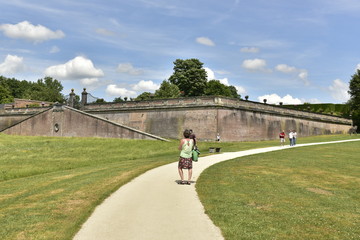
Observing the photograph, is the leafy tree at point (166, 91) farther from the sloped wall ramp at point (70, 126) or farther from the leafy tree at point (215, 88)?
the sloped wall ramp at point (70, 126)

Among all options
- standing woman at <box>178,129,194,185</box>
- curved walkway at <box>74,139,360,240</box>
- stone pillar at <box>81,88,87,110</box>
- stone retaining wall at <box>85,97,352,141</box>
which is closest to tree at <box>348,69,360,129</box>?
stone retaining wall at <box>85,97,352,141</box>

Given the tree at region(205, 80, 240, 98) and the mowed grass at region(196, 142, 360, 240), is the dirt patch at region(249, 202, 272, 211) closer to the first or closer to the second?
the mowed grass at region(196, 142, 360, 240)

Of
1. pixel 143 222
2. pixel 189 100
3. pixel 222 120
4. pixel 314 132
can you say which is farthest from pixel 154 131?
pixel 143 222

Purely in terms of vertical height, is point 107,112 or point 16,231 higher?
point 107,112

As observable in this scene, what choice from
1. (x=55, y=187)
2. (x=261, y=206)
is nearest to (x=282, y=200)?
(x=261, y=206)

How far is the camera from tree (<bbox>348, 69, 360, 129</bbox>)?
213ft

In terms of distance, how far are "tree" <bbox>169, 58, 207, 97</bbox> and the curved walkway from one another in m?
75.1

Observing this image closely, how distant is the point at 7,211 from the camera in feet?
31.3

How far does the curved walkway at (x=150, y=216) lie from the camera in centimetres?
698

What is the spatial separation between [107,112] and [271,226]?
4193 centimetres

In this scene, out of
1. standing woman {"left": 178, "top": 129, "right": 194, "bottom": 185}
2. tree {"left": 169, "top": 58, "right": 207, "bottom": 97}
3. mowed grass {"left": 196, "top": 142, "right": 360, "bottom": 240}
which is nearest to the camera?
mowed grass {"left": 196, "top": 142, "right": 360, "bottom": 240}

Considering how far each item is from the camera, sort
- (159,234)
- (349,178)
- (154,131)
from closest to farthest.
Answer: (159,234) < (349,178) < (154,131)

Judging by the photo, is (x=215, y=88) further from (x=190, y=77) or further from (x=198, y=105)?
(x=198, y=105)

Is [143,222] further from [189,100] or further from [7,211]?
[189,100]
